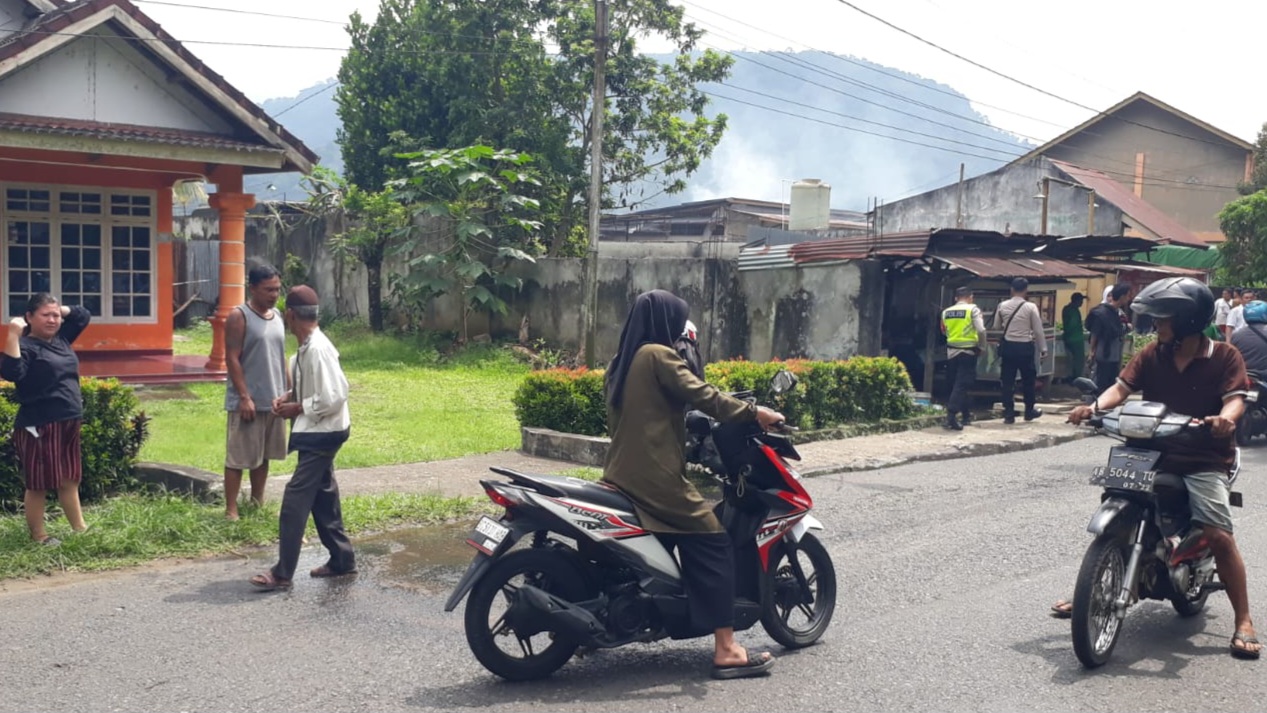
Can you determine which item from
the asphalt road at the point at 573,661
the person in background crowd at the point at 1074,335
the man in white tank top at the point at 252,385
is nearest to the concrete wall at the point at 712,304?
the person in background crowd at the point at 1074,335

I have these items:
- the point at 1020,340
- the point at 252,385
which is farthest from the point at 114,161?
the point at 1020,340

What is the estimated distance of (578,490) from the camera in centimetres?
→ 485

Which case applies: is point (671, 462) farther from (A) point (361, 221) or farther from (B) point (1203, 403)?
(A) point (361, 221)

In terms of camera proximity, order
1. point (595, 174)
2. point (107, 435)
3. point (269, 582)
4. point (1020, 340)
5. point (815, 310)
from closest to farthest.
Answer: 1. point (269, 582)
2. point (107, 435)
3. point (1020, 340)
4. point (815, 310)
5. point (595, 174)

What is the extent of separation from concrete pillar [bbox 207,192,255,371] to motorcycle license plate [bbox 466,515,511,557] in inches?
464

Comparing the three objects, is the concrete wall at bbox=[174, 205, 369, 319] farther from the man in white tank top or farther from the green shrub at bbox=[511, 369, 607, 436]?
the man in white tank top

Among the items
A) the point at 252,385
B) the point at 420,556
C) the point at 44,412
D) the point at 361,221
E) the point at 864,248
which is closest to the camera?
the point at 44,412

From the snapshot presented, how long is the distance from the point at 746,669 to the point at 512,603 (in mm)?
1053

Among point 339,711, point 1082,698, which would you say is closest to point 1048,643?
point 1082,698

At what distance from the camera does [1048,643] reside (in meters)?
5.47

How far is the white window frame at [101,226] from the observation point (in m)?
15.4

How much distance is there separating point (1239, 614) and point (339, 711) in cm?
415

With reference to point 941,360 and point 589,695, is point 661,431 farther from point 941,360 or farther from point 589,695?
point 941,360

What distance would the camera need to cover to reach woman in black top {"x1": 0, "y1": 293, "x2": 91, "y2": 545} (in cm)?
680
